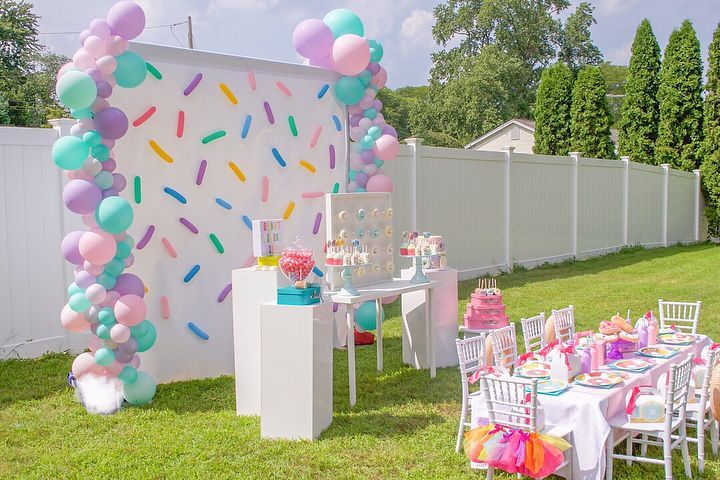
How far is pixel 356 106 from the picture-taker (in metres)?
8.18

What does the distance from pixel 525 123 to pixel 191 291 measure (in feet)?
95.9

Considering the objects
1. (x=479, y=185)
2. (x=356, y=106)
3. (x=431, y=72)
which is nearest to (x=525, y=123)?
(x=431, y=72)

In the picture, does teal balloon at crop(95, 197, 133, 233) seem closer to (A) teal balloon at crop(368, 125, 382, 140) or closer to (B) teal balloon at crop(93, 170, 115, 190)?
(B) teal balloon at crop(93, 170, 115, 190)

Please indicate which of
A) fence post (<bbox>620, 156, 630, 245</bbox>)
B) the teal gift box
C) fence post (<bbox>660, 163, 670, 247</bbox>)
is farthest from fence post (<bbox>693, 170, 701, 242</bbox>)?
the teal gift box

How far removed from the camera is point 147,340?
20.0ft

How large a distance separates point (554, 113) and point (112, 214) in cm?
2064

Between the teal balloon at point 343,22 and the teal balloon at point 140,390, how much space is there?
155 inches

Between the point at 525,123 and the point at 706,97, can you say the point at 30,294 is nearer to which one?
the point at 706,97

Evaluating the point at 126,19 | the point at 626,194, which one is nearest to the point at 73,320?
the point at 126,19

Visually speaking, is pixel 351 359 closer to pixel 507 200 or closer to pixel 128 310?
pixel 128 310

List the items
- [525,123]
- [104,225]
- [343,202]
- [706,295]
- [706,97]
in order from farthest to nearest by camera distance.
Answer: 1. [525,123]
2. [706,97]
3. [706,295]
4. [343,202]
5. [104,225]

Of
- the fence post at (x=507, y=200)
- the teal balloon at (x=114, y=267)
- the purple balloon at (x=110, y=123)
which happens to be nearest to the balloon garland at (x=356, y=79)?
the purple balloon at (x=110, y=123)

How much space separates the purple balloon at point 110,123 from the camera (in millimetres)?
5770

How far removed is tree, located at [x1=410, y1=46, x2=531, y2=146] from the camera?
4034 cm
